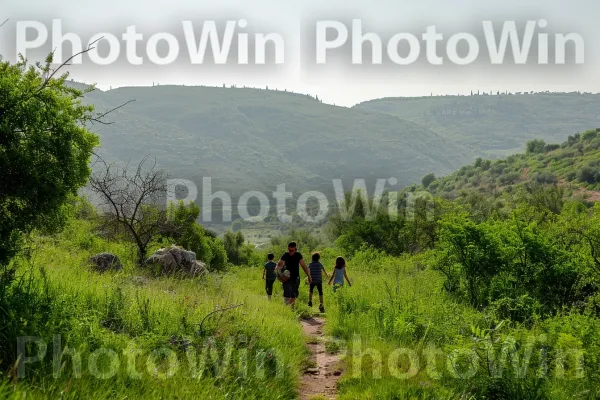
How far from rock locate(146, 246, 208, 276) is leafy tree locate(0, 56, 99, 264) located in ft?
29.8

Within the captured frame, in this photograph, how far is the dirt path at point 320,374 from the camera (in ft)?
22.8

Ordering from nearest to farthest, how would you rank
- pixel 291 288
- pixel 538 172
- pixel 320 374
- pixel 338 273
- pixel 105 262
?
pixel 320 374 < pixel 291 288 < pixel 105 262 < pixel 338 273 < pixel 538 172

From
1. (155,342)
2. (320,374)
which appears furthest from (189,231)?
(155,342)

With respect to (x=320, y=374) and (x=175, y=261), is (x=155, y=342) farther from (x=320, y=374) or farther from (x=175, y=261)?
(x=175, y=261)

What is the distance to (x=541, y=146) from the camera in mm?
109312

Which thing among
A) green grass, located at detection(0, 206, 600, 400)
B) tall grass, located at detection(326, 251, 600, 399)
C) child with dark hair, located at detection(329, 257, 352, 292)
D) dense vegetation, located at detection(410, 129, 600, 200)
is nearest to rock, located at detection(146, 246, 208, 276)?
child with dark hair, located at detection(329, 257, 352, 292)

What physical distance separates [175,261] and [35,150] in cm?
1073

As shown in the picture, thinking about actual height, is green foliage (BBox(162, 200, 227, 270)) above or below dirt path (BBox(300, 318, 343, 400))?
above

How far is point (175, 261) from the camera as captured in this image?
1736cm

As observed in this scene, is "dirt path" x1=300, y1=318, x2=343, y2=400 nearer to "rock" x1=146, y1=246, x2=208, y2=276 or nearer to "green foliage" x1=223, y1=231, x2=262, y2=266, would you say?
"rock" x1=146, y1=246, x2=208, y2=276

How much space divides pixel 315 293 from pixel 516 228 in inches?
300

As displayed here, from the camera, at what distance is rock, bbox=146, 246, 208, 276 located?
1700 cm

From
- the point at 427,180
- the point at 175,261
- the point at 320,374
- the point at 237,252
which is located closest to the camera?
the point at 320,374

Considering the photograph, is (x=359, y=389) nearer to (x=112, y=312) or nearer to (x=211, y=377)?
(x=211, y=377)
